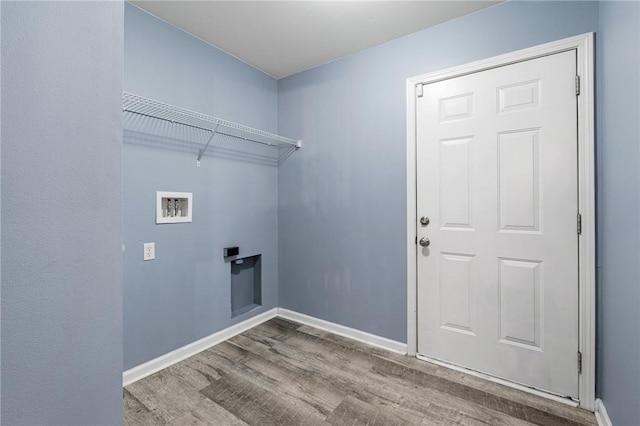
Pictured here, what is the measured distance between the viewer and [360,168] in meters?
2.45

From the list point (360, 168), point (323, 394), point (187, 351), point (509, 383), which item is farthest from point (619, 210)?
point (187, 351)

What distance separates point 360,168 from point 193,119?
1363mm

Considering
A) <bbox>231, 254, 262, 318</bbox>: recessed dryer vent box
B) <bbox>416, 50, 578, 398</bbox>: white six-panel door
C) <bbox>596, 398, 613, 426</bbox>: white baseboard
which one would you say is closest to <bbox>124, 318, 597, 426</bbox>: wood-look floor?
<bbox>596, 398, 613, 426</bbox>: white baseboard

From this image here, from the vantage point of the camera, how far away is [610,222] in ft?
4.77

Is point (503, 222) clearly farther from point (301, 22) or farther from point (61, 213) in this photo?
point (61, 213)

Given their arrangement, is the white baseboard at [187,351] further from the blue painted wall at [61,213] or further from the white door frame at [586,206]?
the white door frame at [586,206]

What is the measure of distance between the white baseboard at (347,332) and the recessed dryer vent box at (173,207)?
1.37m

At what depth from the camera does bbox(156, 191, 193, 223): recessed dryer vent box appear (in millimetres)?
2051

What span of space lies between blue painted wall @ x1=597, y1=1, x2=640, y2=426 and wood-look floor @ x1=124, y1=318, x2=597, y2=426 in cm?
43

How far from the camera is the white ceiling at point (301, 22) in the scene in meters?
1.89

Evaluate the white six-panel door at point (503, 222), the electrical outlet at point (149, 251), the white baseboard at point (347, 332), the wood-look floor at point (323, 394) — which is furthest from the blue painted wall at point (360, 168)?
the electrical outlet at point (149, 251)

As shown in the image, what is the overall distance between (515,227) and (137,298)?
250 cm

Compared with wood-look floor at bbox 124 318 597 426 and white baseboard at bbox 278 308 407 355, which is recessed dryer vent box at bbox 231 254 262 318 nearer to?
white baseboard at bbox 278 308 407 355

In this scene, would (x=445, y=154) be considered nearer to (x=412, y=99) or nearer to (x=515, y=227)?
(x=412, y=99)
